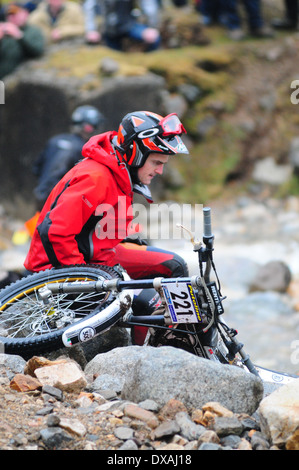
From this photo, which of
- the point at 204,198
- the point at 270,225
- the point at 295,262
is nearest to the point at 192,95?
the point at 204,198

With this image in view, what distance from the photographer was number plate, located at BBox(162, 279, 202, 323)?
5.14 m

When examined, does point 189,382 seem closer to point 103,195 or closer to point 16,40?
point 103,195

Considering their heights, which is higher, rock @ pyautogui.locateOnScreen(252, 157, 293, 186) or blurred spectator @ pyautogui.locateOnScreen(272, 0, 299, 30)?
blurred spectator @ pyautogui.locateOnScreen(272, 0, 299, 30)

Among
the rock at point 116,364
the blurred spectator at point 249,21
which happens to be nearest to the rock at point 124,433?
the rock at point 116,364

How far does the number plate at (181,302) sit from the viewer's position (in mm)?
5145

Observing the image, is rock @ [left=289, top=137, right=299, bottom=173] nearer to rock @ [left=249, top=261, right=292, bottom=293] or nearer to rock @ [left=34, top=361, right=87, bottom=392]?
rock @ [left=249, top=261, right=292, bottom=293]

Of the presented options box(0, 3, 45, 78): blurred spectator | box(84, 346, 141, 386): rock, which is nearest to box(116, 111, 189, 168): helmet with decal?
box(84, 346, 141, 386): rock

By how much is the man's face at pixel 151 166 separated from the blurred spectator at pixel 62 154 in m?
3.86

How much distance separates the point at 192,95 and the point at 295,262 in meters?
5.89

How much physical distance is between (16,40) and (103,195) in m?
11.1

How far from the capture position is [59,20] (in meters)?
17.5

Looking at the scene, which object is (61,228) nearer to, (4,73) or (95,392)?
(95,392)

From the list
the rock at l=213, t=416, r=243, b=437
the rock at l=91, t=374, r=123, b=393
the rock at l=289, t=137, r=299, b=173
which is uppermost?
the rock at l=213, t=416, r=243, b=437

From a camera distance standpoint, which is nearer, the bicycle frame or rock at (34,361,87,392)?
rock at (34,361,87,392)
